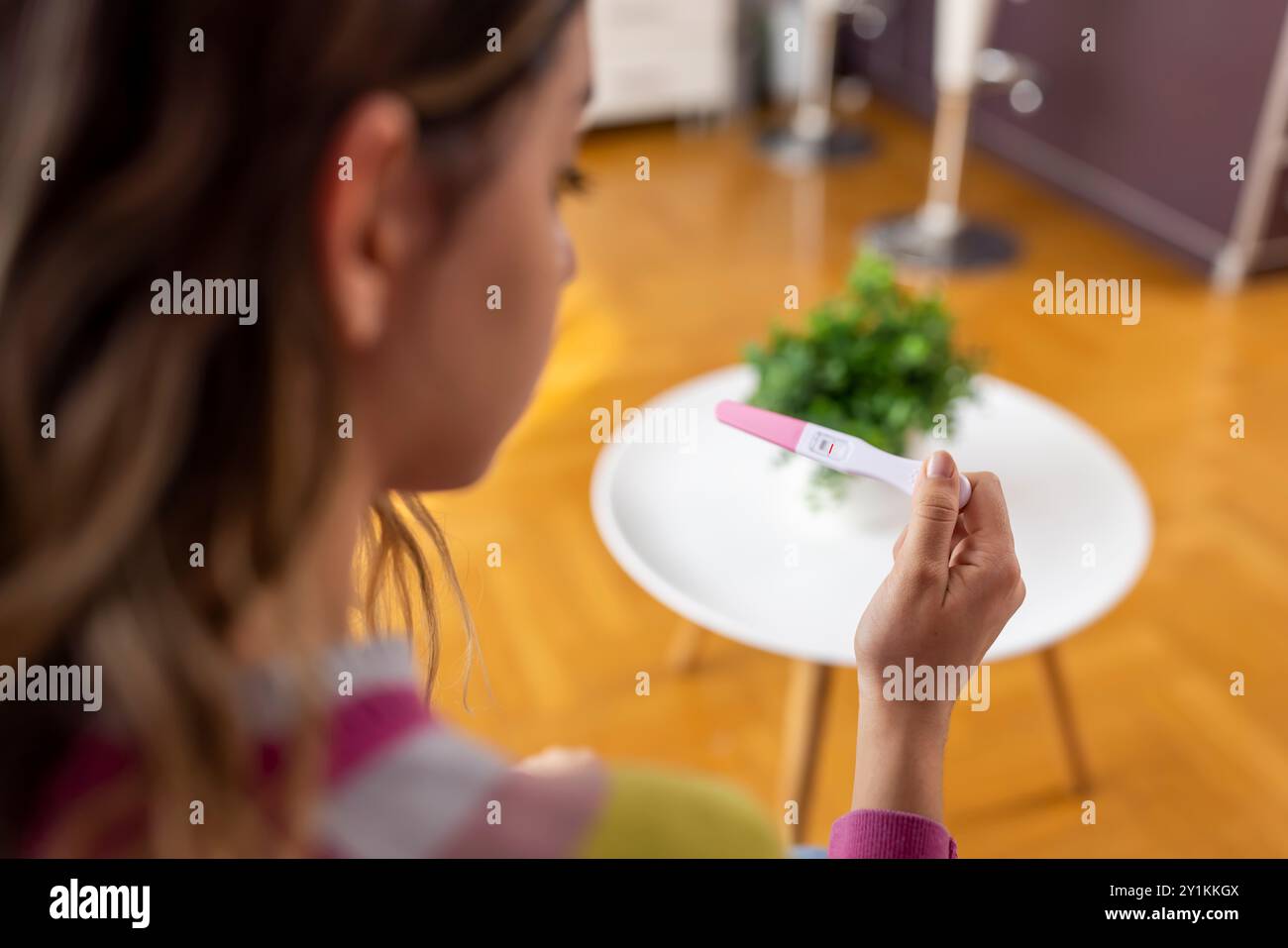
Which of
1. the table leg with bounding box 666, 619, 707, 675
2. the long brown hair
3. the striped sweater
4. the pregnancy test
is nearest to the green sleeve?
the striped sweater

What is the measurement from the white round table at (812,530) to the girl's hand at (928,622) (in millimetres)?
362

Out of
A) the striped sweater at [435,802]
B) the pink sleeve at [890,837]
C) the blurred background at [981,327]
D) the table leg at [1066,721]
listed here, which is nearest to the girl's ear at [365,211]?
the striped sweater at [435,802]

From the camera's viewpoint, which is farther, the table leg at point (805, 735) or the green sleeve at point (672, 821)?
the table leg at point (805, 735)

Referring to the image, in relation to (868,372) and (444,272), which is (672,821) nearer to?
(444,272)

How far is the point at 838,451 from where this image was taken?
2.66ft

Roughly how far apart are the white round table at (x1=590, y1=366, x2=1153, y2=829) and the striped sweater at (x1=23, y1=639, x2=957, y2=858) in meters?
0.73

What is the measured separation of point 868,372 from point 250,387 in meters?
0.96

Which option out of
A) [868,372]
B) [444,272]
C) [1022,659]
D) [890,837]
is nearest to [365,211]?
[444,272]

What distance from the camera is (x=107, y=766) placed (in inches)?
14.9

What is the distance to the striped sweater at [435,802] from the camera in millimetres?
379

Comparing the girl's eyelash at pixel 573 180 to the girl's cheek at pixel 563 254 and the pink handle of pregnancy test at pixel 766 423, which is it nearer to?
the girl's cheek at pixel 563 254

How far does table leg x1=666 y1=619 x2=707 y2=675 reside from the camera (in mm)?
1669

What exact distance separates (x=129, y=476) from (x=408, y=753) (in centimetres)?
13

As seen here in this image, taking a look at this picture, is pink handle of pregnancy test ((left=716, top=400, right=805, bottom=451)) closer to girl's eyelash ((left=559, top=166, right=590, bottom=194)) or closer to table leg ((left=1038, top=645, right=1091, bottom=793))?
girl's eyelash ((left=559, top=166, right=590, bottom=194))
